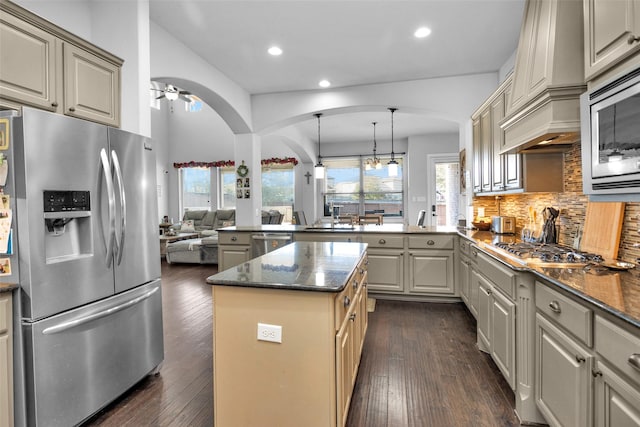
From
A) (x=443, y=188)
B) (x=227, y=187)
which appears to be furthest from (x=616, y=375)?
(x=227, y=187)

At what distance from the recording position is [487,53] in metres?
3.79

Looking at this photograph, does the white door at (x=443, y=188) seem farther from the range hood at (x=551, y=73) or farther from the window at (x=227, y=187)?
the range hood at (x=551, y=73)

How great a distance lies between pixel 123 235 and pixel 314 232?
2497 mm

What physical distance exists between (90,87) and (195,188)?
26.2 ft

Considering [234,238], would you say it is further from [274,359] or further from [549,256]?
[549,256]

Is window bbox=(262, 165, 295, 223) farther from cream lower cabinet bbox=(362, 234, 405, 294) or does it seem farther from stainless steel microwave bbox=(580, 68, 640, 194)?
stainless steel microwave bbox=(580, 68, 640, 194)

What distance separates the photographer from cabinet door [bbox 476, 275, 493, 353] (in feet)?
7.86

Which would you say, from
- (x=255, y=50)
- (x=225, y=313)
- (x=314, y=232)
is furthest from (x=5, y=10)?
(x=314, y=232)

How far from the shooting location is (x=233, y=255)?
15.0 feet

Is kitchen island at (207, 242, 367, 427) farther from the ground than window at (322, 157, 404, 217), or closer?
closer

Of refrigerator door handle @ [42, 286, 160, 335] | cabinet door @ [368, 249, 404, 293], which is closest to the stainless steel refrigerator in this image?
refrigerator door handle @ [42, 286, 160, 335]

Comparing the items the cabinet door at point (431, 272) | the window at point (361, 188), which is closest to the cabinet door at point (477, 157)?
the cabinet door at point (431, 272)

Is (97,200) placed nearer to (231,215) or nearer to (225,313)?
(225,313)

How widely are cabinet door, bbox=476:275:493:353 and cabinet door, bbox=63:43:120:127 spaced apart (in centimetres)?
294
